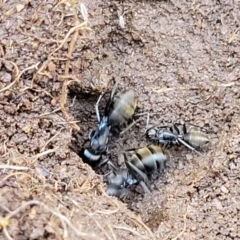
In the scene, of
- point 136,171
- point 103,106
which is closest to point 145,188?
point 136,171

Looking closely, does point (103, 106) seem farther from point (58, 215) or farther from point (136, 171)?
point (58, 215)

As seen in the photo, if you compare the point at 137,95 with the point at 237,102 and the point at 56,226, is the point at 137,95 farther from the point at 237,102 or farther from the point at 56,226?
the point at 56,226

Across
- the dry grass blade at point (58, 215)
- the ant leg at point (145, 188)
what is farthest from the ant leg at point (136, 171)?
the dry grass blade at point (58, 215)

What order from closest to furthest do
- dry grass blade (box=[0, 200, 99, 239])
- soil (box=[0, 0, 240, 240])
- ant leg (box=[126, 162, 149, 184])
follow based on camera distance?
dry grass blade (box=[0, 200, 99, 239]) < soil (box=[0, 0, 240, 240]) < ant leg (box=[126, 162, 149, 184])

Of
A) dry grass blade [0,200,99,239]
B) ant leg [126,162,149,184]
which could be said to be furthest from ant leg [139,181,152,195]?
dry grass blade [0,200,99,239]

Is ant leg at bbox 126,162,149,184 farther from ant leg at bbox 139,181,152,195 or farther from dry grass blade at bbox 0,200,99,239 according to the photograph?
dry grass blade at bbox 0,200,99,239

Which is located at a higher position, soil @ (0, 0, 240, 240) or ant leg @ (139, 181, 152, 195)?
soil @ (0, 0, 240, 240)

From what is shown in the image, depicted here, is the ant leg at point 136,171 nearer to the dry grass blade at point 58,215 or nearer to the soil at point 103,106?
the soil at point 103,106

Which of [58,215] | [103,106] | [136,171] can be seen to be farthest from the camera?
[103,106]

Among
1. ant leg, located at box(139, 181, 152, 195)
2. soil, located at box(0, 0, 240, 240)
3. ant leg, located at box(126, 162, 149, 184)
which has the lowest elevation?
ant leg, located at box(139, 181, 152, 195)
